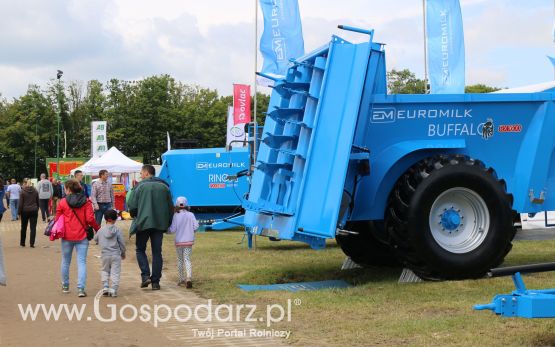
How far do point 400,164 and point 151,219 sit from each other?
3617 millimetres

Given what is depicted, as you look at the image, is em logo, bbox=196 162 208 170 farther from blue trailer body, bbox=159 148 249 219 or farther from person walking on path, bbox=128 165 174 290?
person walking on path, bbox=128 165 174 290

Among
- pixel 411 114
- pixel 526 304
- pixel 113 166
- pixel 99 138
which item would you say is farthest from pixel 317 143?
pixel 99 138

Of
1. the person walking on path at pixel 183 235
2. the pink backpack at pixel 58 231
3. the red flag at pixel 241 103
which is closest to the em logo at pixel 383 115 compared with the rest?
the person walking on path at pixel 183 235

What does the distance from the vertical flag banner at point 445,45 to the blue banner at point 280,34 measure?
587 cm

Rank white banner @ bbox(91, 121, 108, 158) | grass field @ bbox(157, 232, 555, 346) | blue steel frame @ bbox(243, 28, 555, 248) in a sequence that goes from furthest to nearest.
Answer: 1. white banner @ bbox(91, 121, 108, 158)
2. blue steel frame @ bbox(243, 28, 555, 248)
3. grass field @ bbox(157, 232, 555, 346)

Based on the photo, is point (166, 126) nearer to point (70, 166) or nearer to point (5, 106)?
point (70, 166)

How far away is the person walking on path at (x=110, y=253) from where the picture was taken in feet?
33.3

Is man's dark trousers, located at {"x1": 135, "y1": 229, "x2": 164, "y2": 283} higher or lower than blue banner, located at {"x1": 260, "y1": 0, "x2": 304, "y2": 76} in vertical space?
lower

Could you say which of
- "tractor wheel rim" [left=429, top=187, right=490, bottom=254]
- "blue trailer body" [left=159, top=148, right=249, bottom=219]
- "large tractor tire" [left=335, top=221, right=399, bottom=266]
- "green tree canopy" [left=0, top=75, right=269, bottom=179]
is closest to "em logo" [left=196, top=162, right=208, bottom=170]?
"blue trailer body" [left=159, top=148, right=249, bottom=219]

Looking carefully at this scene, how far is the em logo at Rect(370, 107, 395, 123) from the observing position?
9.96 m

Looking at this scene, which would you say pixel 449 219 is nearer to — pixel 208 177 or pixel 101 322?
pixel 101 322

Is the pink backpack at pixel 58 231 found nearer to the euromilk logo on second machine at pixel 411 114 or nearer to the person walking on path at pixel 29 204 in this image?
the euromilk logo on second machine at pixel 411 114

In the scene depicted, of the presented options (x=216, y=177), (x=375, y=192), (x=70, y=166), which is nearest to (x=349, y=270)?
(x=375, y=192)
